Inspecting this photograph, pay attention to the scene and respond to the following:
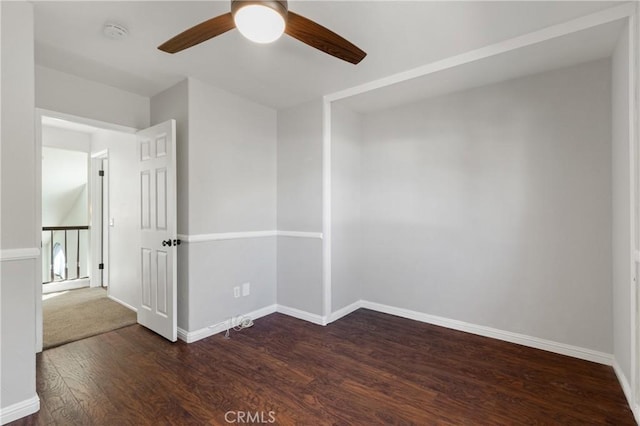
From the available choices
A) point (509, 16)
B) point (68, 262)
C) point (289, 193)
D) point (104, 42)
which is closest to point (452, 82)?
point (509, 16)

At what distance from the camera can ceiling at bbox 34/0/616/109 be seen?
1.88 m

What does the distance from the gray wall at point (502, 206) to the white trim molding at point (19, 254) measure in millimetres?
3056

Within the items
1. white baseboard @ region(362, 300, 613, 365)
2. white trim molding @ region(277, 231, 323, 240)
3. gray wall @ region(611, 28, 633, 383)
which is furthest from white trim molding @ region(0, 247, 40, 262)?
gray wall @ region(611, 28, 633, 383)

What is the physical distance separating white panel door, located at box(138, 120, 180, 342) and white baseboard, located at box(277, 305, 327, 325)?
1.21 meters

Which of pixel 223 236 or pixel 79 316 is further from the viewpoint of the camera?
pixel 79 316

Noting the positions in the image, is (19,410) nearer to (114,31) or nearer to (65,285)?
(114,31)

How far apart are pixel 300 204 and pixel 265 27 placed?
2.23m

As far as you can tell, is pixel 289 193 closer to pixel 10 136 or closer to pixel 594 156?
pixel 10 136

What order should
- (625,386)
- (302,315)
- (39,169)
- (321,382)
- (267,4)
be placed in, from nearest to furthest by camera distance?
(267,4) → (625,386) → (321,382) → (39,169) → (302,315)

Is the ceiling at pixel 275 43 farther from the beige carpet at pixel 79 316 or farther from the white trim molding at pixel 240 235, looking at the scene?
the beige carpet at pixel 79 316

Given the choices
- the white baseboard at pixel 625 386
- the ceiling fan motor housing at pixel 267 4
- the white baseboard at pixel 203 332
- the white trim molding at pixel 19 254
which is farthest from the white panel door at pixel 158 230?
the white baseboard at pixel 625 386

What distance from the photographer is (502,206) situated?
2.86 metres

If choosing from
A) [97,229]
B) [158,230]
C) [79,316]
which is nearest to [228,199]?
[158,230]

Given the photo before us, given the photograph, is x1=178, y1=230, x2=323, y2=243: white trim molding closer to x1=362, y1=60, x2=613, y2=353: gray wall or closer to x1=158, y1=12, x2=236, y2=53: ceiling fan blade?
x1=362, y1=60, x2=613, y2=353: gray wall
